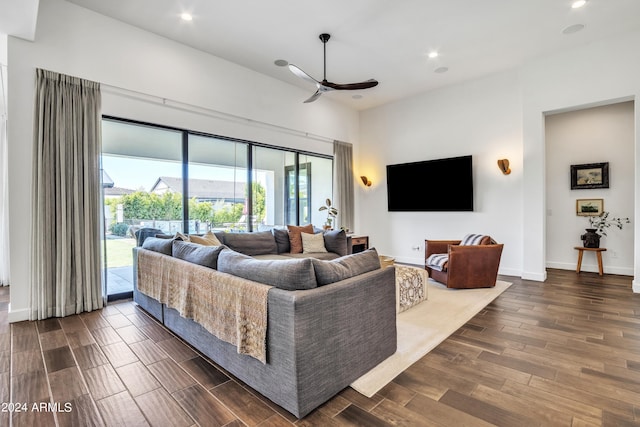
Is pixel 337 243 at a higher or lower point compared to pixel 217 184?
lower

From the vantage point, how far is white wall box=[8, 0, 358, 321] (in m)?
3.25

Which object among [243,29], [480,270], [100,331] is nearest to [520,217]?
[480,270]

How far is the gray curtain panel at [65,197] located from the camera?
3.30 m

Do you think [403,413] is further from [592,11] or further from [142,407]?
[592,11]

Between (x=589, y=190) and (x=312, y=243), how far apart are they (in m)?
4.98

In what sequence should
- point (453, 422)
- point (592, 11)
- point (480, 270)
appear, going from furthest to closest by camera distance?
point (480, 270)
point (592, 11)
point (453, 422)

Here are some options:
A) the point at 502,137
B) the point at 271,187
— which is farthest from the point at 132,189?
the point at 502,137

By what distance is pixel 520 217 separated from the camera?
532cm

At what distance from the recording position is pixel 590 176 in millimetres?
5422

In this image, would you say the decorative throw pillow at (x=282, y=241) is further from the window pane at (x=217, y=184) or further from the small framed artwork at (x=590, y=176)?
the small framed artwork at (x=590, y=176)

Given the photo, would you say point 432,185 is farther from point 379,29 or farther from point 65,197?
point 65,197

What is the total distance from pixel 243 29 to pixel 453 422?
15.3 ft

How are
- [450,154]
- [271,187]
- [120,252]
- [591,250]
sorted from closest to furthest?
1. [120,252]
2. [591,250]
3. [271,187]
4. [450,154]

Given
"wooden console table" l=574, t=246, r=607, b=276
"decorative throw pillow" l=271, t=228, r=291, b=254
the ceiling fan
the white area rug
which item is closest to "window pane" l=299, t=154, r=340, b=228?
"decorative throw pillow" l=271, t=228, r=291, b=254
